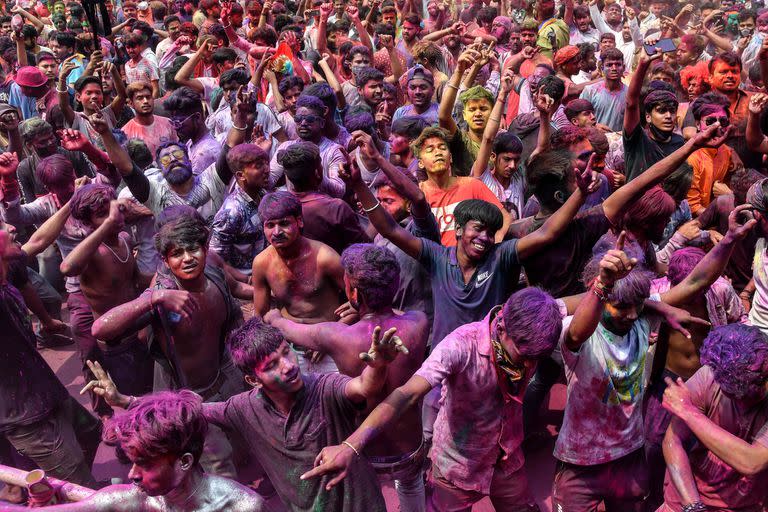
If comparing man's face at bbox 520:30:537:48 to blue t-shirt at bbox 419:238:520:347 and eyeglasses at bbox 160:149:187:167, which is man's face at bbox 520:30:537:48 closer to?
eyeglasses at bbox 160:149:187:167

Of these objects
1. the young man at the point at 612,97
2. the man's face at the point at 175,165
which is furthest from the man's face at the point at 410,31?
the man's face at the point at 175,165

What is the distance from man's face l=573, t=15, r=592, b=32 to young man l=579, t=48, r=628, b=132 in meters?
4.31

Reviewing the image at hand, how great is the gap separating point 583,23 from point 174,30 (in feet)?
21.6

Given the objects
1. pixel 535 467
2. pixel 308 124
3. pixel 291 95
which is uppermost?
pixel 308 124

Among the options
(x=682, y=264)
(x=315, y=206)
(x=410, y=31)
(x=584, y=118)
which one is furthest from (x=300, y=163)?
(x=410, y=31)

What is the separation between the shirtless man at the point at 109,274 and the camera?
4.55m

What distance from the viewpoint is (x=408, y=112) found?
7125 mm

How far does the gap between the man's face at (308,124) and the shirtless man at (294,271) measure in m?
1.73

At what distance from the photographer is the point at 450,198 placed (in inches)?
200

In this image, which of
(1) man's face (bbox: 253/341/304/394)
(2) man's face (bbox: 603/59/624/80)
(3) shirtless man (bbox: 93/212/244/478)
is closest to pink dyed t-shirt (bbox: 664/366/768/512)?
(1) man's face (bbox: 253/341/304/394)

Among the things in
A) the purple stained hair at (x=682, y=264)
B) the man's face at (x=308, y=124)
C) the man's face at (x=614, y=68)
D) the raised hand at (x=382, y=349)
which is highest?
the raised hand at (x=382, y=349)

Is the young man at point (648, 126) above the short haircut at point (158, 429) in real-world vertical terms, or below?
below

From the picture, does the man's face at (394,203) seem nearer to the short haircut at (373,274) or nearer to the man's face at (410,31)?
the short haircut at (373,274)

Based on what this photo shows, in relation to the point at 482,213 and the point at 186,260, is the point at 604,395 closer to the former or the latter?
the point at 482,213
